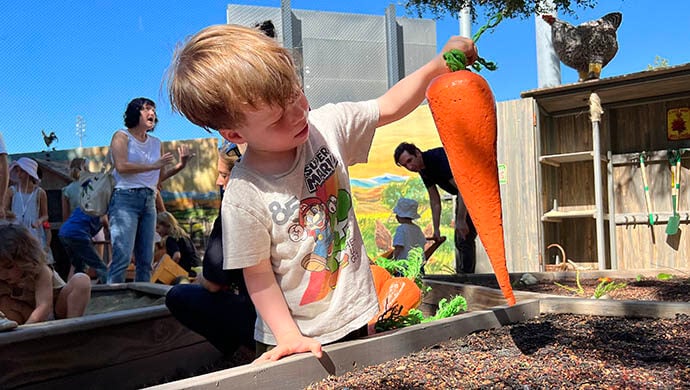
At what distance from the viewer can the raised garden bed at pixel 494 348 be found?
46.1 inches

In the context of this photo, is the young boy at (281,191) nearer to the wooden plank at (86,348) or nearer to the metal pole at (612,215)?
the wooden plank at (86,348)

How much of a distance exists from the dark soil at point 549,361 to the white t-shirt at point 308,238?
16 centimetres

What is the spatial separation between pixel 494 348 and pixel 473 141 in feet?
1.76

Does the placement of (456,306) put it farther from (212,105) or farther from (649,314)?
(212,105)

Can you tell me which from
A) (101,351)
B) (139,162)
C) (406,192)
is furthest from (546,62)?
(101,351)

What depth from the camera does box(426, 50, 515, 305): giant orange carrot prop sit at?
1403 mm

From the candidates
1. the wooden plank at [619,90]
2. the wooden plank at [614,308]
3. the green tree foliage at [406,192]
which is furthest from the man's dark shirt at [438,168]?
the green tree foliage at [406,192]

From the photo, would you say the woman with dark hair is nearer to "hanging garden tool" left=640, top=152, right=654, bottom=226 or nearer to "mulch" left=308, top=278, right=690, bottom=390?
"mulch" left=308, top=278, right=690, bottom=390

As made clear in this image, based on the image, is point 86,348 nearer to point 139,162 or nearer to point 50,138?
point 139,162

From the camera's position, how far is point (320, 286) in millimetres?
1353

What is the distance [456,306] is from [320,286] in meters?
0.97

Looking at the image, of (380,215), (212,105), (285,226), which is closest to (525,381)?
(285,226)

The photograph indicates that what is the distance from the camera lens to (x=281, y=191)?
4.36 feet

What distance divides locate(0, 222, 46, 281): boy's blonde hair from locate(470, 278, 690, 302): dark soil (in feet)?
7.99
